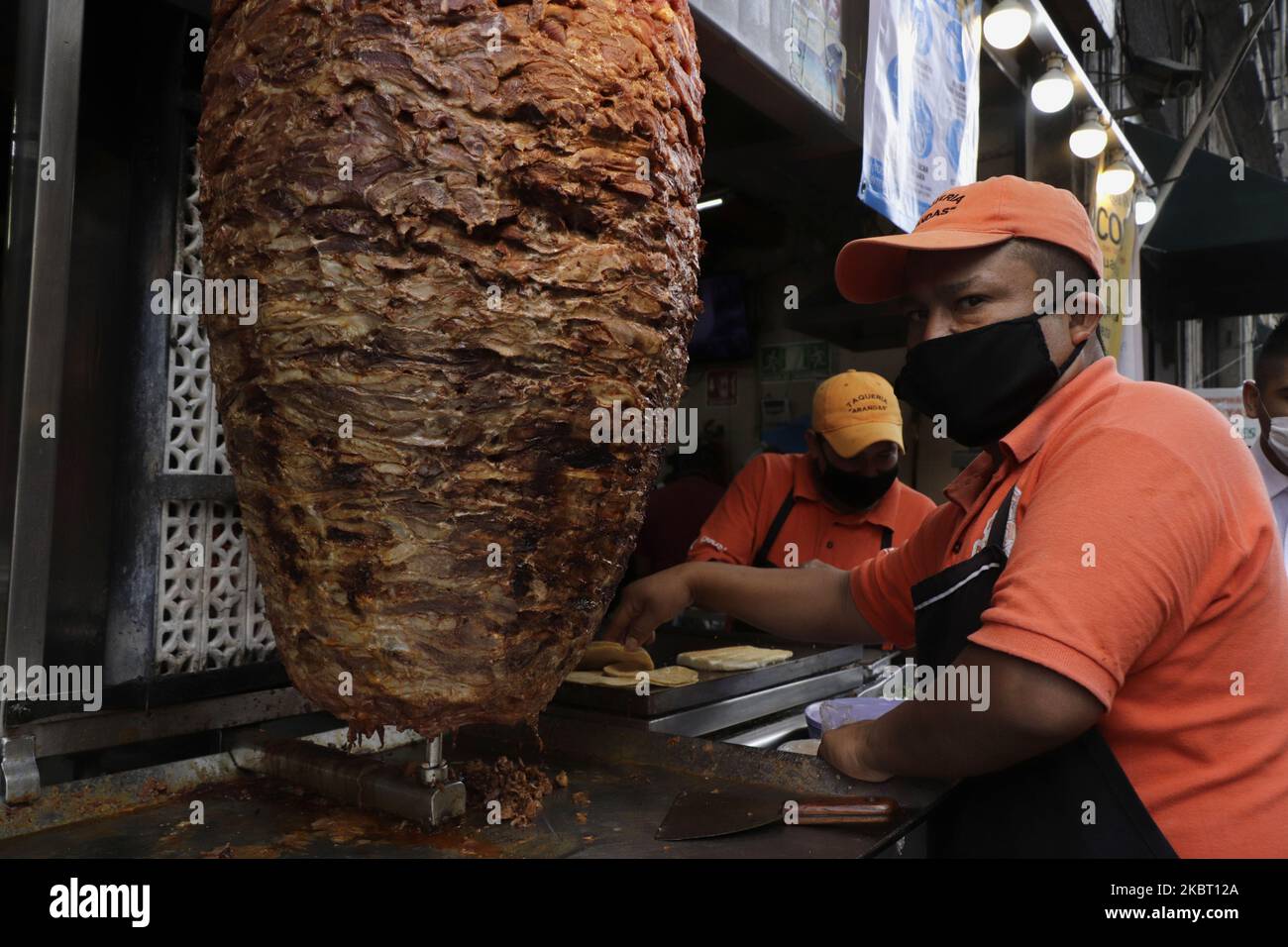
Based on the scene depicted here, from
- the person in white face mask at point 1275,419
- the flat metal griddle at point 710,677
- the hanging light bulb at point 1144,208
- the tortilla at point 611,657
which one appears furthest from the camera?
the hanging light bulb at point 1144,208

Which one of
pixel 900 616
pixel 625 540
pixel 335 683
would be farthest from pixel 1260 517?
pixel 335 683

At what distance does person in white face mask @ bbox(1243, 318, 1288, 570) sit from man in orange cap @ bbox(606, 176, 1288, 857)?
7.39 feet

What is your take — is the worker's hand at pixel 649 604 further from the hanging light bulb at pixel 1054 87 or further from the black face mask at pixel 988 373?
the hanging light bulb at pixel 1054 87

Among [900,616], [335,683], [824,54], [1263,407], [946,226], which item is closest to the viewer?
[335,683]

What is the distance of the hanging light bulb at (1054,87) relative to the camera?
506 cm

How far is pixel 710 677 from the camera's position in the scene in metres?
2.81

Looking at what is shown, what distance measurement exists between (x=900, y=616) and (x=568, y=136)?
5.59ft

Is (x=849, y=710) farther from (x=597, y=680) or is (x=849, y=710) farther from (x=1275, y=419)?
(x=1275, y=419)

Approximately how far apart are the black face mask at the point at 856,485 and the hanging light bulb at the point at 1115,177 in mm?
3306

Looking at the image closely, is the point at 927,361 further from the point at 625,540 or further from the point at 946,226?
the point at 625,540

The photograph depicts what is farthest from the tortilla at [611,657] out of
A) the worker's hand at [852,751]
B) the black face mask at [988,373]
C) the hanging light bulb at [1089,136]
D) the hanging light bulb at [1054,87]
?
the hanging light bulb at [1089,136]

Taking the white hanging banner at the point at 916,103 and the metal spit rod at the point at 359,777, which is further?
the white hanging banner at the point at 916,103

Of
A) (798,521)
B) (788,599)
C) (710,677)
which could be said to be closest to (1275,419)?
(798,521)

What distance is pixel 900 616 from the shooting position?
2525 mm
